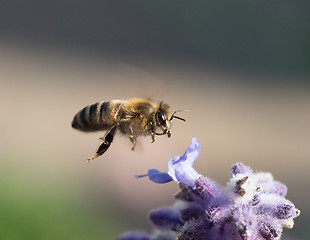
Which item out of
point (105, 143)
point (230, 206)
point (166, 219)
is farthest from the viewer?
point (105, 143)

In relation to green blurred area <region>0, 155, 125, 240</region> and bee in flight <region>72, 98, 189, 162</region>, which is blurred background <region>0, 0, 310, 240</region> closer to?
green blurred area <region>0, 155, 125, 240</region>

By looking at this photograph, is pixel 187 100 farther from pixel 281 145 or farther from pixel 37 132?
pixel 37 132

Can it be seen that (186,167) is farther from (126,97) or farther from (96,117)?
(126,97)

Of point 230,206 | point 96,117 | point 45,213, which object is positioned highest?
point 45,213

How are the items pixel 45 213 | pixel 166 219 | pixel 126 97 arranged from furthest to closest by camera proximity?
pixel 126 97
pixel 45 213
pixel 166 219

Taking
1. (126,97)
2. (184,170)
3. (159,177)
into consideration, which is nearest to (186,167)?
(184,170)

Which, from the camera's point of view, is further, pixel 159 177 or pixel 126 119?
pixel 126 119

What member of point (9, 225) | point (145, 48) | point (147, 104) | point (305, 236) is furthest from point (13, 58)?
point (147, 104)
